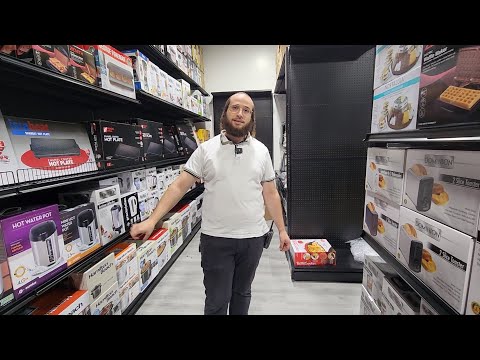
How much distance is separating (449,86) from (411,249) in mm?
610

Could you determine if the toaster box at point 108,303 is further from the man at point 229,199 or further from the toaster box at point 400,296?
the toaster box at point 400,296

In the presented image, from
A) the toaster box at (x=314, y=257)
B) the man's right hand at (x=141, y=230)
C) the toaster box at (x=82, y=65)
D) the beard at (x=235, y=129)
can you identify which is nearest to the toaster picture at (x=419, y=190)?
the beard at (x=235, y=129)

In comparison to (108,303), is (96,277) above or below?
above

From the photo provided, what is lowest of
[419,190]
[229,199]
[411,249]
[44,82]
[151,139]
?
[411,249]

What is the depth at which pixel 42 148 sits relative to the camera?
3.82 feet

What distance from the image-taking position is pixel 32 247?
101cm

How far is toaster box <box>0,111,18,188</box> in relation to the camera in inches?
38.4

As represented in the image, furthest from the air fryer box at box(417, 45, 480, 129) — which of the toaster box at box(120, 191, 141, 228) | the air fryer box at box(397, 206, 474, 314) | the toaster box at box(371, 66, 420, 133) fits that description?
the toaster box at box(120, 191, 141, 228)

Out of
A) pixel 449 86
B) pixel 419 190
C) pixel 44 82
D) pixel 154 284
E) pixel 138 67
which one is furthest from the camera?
pixel 154 284

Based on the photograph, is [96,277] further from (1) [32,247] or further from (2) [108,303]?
(1) [32,247]

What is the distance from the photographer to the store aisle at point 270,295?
6.18ft

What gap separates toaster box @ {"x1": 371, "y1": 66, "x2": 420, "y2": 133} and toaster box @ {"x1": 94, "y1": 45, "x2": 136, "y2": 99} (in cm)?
166

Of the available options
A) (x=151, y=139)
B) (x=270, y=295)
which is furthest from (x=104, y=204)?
(x=270, y=295)
